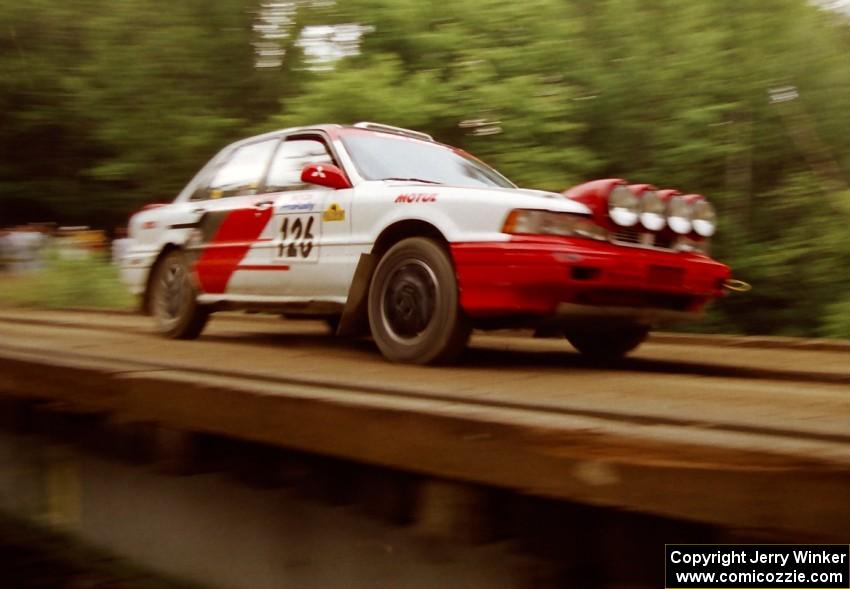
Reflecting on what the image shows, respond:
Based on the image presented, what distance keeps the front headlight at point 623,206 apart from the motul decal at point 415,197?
0.89 m

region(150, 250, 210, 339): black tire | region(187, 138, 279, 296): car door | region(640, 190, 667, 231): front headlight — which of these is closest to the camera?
region(640, 190, 667, 231): front headlight

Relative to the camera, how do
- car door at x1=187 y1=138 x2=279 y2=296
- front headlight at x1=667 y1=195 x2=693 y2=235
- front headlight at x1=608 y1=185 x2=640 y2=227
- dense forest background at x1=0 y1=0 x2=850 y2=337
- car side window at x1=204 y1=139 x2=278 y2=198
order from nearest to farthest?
front headlight at x1=608 y1=185 x2=640 y2=227 < front headlight at x1=667 y1=195 x2=693 y2=235 < car door at x1=187 y1=138 x2=279 y2=296 < car side window at x1=204 y1=139 x2=278 y2=198 < dense forest background at x1=0 y1=0 x2=850 y2=337

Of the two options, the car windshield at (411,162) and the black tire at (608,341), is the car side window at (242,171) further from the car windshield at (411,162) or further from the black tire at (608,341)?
the black tire at (608,341)

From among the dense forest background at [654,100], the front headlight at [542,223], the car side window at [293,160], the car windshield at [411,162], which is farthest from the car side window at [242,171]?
the dense forest background at [654,100]

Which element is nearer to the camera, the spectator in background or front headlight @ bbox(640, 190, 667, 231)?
front headlight @ bbox(640, 190, 667, 231)

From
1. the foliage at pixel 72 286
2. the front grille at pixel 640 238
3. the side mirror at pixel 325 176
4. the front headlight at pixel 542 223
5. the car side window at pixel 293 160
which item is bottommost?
the foliage at pixel 72 286

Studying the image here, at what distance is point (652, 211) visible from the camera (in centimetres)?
463

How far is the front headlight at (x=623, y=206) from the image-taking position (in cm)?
448

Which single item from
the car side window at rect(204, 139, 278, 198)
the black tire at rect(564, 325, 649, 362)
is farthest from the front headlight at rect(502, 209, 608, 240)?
the car side window at rect(204, 139, 278, 198)

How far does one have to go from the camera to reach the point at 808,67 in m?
9.80

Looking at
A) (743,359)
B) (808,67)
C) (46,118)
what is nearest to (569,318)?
(743,359)

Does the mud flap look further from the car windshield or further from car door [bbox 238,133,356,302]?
the car windshield

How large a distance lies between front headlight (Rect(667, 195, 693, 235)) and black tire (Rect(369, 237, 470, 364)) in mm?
1180

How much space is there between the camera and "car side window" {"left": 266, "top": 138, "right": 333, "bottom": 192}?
5.70m
